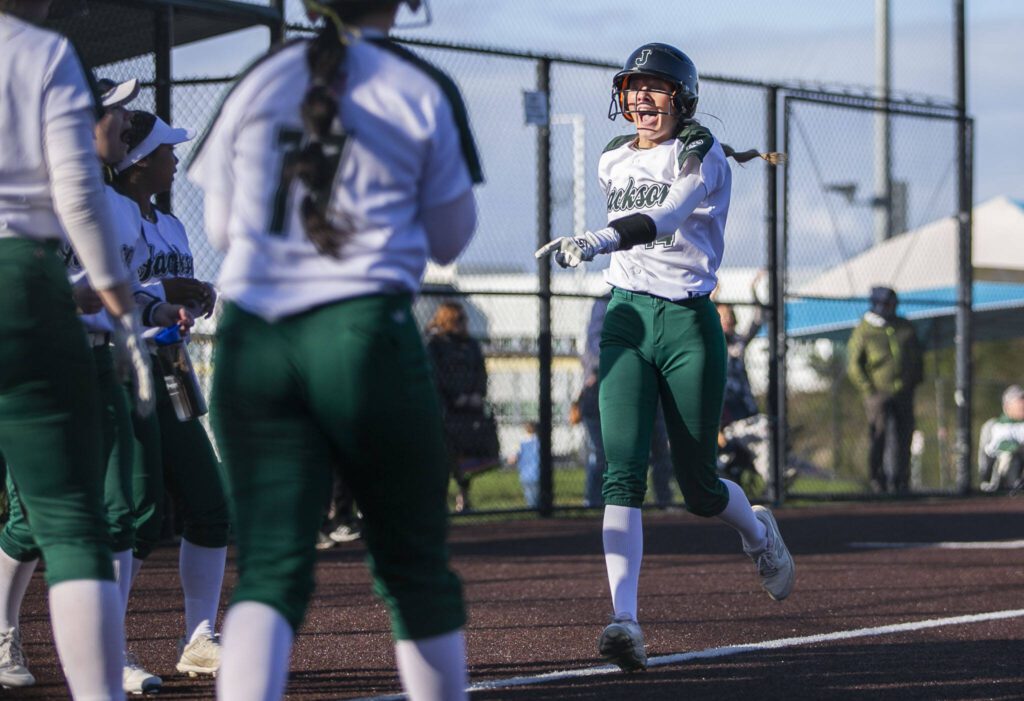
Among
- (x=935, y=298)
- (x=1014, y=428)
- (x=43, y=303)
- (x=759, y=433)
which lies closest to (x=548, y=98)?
(x=759, y=433)

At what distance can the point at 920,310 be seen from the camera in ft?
50.9

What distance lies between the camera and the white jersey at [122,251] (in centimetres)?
462

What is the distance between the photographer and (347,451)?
295cm

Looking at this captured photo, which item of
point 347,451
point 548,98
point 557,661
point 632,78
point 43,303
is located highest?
point 548,98

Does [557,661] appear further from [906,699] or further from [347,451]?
[347,451]

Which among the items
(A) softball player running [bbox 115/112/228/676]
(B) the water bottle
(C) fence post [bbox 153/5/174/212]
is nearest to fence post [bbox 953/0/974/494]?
(C) fence post [bbox 153/5/174/212]

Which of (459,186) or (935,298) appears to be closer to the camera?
(459,186)

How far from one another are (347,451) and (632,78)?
118 inches

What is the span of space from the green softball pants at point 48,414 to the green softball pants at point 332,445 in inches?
27.0

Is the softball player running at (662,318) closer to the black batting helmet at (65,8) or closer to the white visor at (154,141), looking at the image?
the white visor at (154,141)

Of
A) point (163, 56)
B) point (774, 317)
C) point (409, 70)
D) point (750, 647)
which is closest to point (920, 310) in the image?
point (774, 317)

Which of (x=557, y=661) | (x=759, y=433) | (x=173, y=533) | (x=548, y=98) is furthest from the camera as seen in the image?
(x=759, y=433)

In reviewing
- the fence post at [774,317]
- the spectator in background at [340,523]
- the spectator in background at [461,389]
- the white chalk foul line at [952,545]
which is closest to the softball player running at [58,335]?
the spectator in background at [340,523]

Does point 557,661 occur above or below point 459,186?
below
